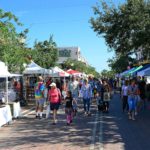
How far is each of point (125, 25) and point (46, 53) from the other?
59.7 ft

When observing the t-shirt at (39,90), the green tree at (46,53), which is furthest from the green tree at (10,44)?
the green tree at (46,53)

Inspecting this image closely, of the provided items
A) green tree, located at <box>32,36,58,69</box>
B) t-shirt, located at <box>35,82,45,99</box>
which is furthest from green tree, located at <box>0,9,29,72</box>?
green tree, located at <box>32,36,58,69</box>

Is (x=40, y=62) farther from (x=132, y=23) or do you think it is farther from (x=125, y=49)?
(x=132, y=23)

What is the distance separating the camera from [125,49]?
2966 centimetres

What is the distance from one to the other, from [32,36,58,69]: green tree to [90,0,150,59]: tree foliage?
35.5 ft

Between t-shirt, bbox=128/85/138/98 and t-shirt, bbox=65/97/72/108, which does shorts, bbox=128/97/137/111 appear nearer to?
t-shirt, bbox=128/85/138/98

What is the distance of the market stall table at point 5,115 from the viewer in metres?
15.2

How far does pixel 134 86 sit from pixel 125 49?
39.2 feet

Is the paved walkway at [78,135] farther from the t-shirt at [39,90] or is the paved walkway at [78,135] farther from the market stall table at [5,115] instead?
the t-shirt at [39,90]

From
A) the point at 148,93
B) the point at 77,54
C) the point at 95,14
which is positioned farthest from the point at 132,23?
the point at 77,54

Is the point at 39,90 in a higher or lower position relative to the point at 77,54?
lower

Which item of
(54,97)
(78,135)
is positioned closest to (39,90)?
(54,97)

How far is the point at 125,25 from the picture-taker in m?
27.7

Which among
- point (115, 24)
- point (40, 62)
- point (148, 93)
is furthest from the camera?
point (40, 62)
